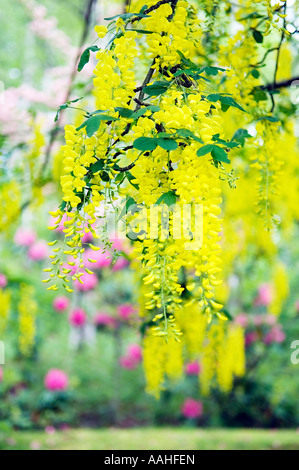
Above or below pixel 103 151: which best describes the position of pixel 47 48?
above

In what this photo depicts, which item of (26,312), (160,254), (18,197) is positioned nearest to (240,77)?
(160,254)

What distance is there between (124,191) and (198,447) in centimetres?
282

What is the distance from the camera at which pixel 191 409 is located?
4.59m

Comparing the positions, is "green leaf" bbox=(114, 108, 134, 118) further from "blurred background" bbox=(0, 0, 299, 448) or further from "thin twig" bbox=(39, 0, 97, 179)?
"blurred background" bbox=(0, 0, 299, 448)

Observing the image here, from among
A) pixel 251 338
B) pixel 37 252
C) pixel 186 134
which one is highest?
pixel 37 252

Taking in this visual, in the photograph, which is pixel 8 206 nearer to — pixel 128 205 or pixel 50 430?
pixel 128 205

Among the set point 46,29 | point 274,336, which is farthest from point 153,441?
point 46,29

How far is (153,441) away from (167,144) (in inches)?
124

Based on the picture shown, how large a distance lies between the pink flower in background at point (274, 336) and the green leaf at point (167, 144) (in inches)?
174

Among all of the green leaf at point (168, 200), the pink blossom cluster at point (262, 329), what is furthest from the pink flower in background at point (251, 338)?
the green leaf at point (168, 200)

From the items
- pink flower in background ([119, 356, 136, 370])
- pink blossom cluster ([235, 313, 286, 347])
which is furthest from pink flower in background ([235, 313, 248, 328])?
pink flower in background ([119, 356, 136, 370])

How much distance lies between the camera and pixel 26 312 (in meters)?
3.29

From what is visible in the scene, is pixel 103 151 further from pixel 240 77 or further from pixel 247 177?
pixel 247 177

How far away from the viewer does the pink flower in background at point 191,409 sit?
4.57 m
